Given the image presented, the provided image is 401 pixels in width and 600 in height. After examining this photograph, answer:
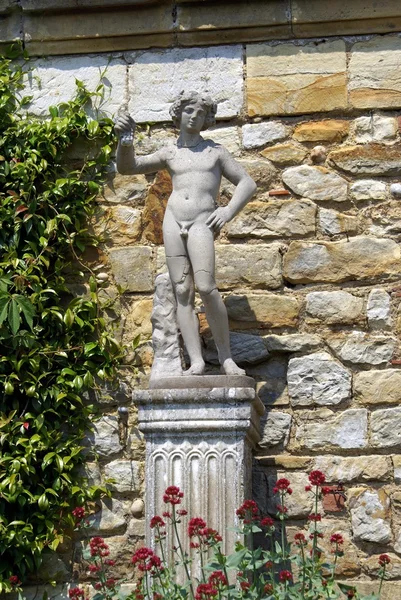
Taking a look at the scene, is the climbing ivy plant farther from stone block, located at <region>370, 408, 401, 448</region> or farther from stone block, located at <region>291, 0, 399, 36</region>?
stone block, located at <region>370, 408, 401, 448</region>

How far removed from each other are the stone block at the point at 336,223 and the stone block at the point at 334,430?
2.92 ft

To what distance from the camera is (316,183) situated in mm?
5863

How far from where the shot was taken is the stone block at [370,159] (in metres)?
5.82

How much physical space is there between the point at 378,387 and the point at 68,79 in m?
2.28

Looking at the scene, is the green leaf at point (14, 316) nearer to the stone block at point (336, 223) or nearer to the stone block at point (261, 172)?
the stone block at point (261, 172)

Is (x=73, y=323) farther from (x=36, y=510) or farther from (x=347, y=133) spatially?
(x=347, y=133)

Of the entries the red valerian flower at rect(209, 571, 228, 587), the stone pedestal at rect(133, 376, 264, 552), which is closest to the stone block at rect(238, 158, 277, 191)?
the stone pedestal at rect(133, 376, 264, 552)

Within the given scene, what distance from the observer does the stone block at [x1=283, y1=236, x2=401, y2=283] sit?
5.71 meters

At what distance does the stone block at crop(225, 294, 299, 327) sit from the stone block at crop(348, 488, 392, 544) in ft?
2.88

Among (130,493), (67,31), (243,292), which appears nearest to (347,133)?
(243,292)

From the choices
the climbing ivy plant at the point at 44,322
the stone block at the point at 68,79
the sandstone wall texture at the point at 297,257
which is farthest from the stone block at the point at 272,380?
the stone block at the point at 68,79

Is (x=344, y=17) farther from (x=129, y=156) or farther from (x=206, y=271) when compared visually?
(x=206, y=271)

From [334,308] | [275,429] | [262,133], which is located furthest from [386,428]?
[262,133]

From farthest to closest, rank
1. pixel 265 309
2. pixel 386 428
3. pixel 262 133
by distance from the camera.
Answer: pixel 262 133
pixel 265 309
pixel 386 428
